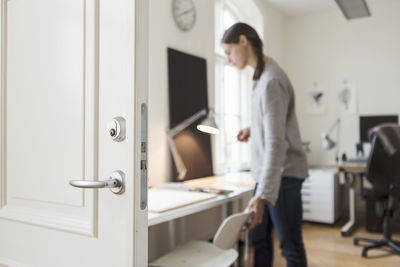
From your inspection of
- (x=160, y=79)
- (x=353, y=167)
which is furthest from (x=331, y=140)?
(x=160, y=79)

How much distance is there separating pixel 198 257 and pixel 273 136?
2.09 ft

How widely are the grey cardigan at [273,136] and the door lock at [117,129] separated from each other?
775 millimetres

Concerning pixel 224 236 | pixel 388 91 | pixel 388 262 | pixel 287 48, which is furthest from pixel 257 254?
pixel 287 48

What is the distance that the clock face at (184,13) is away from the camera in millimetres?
2670

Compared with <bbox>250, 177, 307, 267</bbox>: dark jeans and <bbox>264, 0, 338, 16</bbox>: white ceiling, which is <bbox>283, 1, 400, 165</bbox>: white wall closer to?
<bbox>264, 0, 338, 16</bbox>: white ceiling

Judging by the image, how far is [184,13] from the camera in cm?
276

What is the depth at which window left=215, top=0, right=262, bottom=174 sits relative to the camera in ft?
11.7

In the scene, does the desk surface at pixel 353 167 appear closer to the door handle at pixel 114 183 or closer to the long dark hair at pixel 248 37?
the long dark hair at pixel 248 37

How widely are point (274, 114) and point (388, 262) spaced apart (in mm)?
2130

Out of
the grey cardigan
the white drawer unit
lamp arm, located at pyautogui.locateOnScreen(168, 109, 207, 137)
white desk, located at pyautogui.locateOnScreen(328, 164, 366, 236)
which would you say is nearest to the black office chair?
white desk, located at pyautogui.locateOnScreen(328, 164, 366, 236)

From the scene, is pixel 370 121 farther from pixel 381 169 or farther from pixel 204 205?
pixel 204 205

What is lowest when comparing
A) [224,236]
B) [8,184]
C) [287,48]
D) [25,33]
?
[224,236]

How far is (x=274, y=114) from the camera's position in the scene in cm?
154

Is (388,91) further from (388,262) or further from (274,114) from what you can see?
(274,114)
